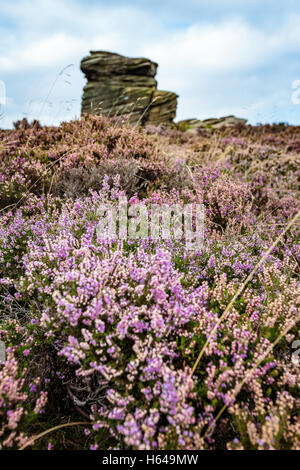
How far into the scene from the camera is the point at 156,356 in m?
1.81

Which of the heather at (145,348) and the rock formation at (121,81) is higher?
the rock formation at (121,81)

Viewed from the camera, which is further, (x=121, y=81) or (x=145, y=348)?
(x=121, y=81)

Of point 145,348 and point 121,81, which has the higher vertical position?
point 121,81

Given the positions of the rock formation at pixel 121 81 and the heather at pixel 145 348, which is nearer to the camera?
the heather at pixel 145 348

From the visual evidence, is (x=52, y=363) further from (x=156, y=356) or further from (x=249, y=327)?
(x=249, y=327)

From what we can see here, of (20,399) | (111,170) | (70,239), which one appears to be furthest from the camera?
(111,170)

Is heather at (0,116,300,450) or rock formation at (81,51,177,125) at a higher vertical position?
rock formation at (81,51,177,125)

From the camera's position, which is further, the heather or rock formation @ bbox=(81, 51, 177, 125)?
rock formation @ bbox=(81, 51, 177, 125)

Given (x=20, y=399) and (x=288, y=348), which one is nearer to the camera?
(x=20, y=399)
